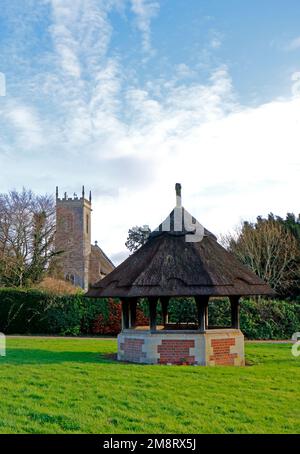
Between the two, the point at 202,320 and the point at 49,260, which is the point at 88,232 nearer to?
the point at 49,260

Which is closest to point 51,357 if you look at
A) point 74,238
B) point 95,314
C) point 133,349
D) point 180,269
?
point 133,349

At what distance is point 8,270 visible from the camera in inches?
1324

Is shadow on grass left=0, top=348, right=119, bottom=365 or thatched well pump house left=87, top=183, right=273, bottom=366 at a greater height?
thatched well pump house left=87, top=183, right=273, bottom=366

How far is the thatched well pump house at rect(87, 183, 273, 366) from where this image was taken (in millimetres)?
12719

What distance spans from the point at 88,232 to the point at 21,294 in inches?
1688

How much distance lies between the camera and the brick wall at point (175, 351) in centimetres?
1277

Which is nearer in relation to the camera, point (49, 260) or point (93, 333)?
point (93, 333)

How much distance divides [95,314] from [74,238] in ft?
64.3

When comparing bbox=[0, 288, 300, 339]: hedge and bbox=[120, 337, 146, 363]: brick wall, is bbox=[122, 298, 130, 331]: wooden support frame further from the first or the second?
bbox=[0, 288, 300, 339]: hedge

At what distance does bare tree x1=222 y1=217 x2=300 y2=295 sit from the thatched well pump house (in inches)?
688

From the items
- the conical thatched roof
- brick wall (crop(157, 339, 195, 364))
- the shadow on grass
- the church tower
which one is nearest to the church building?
the church tower

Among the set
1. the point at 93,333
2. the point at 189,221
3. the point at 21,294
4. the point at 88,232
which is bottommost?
the point at 93,333

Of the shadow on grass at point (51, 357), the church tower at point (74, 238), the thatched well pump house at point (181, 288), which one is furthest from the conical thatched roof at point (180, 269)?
the church tower at point (74, 238)
